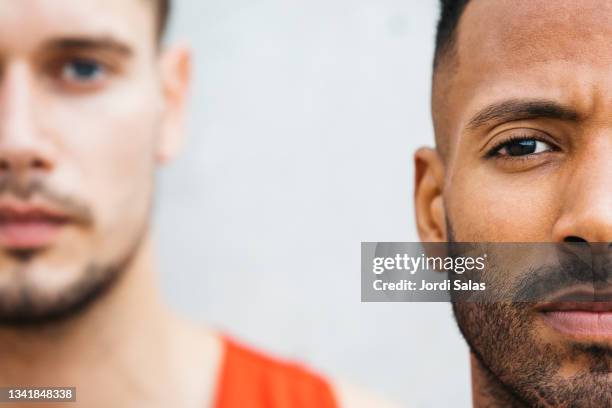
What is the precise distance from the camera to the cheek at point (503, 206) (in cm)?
70

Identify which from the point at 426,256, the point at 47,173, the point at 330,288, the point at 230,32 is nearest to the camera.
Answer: the point at 426,256

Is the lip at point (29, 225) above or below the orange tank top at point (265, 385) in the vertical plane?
above

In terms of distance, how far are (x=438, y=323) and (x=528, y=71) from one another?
0.52 meters

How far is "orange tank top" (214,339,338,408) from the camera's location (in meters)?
1.25

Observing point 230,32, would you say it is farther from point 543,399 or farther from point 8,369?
point 543,399

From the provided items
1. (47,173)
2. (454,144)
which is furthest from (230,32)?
(454,144)

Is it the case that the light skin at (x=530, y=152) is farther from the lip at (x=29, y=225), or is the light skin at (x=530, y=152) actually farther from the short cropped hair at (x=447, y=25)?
the lip at (x=29, y=225)

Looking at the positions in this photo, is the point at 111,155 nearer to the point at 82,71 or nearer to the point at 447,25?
the point at 82,71

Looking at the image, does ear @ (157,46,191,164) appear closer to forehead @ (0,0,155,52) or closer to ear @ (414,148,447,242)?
forehead @ (0,0,155,52)

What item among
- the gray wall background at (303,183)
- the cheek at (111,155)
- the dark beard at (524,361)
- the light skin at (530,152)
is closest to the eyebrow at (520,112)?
the light skin at (530,152)

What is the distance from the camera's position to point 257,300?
145cm

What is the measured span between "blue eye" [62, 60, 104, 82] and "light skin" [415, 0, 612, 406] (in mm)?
572

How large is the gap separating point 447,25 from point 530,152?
180 mm

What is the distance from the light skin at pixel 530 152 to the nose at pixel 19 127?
575 millimetres
